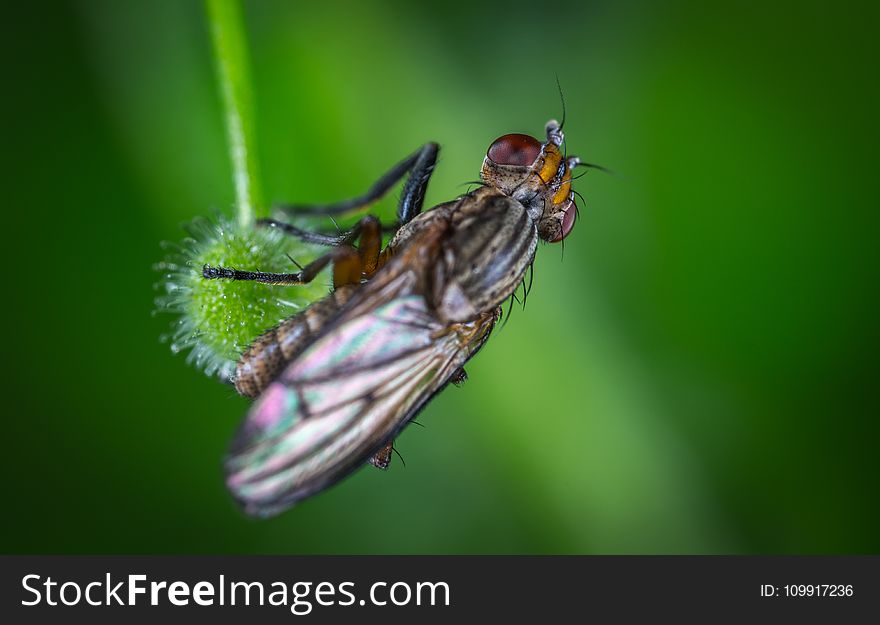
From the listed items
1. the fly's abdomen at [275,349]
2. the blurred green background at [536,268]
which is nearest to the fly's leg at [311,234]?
the fly's abdomen at [275,349]

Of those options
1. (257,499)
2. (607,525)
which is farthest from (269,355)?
(607,525)

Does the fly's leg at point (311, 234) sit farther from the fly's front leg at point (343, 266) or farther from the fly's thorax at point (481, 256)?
the fly's thorax at point (481, 256)

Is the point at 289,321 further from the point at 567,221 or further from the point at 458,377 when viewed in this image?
the point at 567,221

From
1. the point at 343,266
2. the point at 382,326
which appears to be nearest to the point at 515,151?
the point at 343,266

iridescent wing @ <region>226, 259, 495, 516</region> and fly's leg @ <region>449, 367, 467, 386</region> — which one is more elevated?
fly's leg @ <region>449, 367, 467, 386</region>

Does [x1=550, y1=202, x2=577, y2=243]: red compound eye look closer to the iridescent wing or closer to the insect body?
the insect body

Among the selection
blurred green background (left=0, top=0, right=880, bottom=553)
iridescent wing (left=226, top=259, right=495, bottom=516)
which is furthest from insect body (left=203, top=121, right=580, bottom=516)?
blurred green background (left=0, top=0, right=880, bottom=553)

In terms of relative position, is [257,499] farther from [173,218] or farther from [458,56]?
[458,56]
